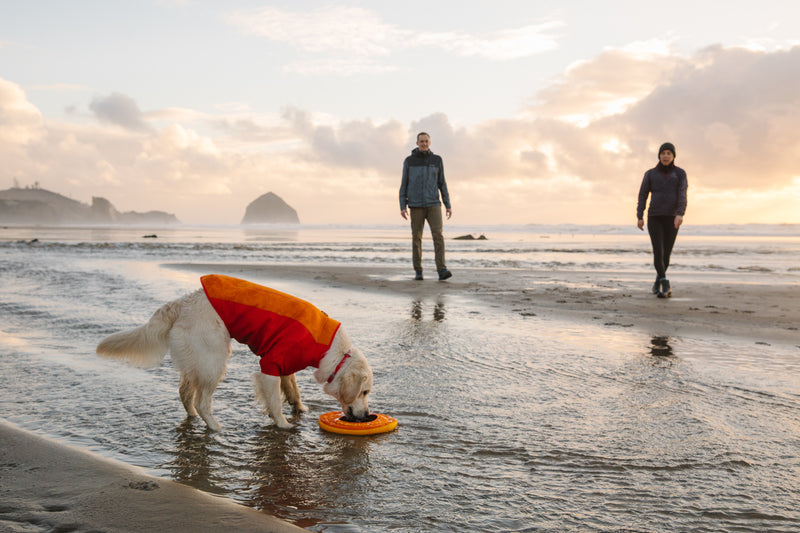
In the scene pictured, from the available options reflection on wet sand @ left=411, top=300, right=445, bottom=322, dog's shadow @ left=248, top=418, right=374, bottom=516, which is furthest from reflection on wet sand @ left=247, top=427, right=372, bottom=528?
reflection on wet sand @ left=411, top=300, right=445, bottom=322

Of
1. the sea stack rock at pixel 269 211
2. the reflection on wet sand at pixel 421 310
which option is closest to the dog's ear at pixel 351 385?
the reflection on wet sand at pixel 421 310

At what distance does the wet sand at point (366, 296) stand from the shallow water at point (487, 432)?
8.8 inches

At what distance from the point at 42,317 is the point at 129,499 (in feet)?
18.6

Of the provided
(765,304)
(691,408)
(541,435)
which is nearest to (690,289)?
(765,304)

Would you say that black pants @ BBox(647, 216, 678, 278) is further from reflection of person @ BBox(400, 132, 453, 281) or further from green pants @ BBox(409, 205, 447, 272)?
green pants @ BBox(409, 205, 447, 272)

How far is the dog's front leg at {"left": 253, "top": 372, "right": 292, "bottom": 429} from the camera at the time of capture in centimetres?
356

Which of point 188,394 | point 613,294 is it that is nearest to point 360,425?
point 188,394

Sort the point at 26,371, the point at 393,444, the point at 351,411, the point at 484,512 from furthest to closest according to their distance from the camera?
the point at 26,371 → the point at 351,411 → the point at 393,444 → the point at 484,512

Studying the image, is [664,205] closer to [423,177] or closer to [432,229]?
[432,229]

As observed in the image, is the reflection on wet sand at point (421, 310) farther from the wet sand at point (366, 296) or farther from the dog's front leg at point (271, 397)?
the dog's front leg at point (271, 397)

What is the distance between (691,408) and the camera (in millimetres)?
3812

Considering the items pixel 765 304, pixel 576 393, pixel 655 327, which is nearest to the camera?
pixel 576 393

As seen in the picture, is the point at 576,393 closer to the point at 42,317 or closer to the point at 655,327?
the point at 655,327

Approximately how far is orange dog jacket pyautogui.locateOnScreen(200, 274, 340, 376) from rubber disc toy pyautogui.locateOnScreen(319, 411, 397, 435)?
40 centimetres
